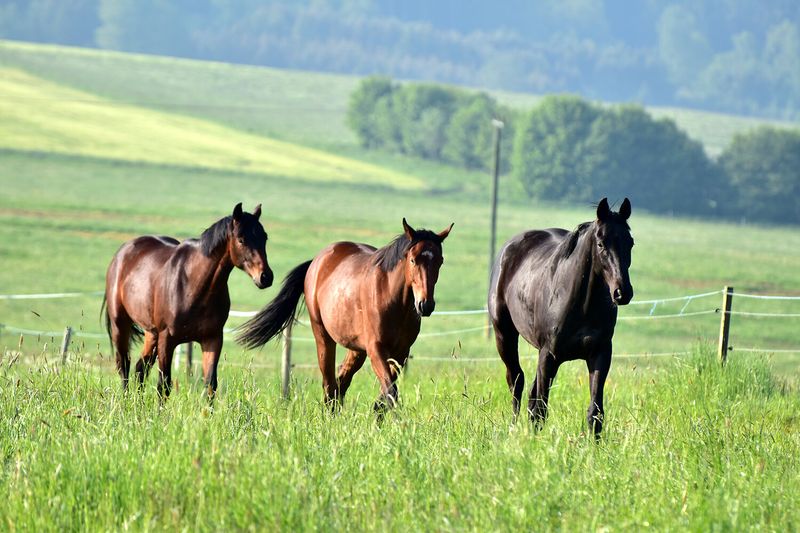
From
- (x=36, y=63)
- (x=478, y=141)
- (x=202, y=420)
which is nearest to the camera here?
(x=202, y=420)

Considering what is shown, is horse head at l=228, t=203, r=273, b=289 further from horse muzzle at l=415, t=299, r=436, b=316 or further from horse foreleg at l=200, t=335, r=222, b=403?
horse muzzle at l=415, t=299, r=436, b=316

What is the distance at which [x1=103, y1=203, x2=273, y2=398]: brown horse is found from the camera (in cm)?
907

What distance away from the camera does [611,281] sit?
7.49 m

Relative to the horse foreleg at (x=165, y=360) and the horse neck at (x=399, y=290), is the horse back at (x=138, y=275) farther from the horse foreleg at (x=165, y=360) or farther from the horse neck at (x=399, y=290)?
the horse neck at (x=399, y=290)

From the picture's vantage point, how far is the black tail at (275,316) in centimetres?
1033

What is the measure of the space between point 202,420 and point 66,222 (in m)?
49.5

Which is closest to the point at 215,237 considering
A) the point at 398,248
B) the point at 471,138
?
the point at 398,248

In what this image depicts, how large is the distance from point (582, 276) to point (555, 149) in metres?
82.9

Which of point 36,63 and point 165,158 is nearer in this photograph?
point 165,158

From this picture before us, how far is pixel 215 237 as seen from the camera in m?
9.37

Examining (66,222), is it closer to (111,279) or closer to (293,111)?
(111,279)

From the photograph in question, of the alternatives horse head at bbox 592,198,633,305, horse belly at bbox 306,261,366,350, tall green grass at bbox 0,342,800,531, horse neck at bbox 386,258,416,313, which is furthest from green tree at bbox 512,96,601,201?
tall green grass at bbox 0,342,800,531

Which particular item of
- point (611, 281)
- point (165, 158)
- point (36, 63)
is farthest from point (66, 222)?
point (36, 63)

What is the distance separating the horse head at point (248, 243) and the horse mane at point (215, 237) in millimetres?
98
